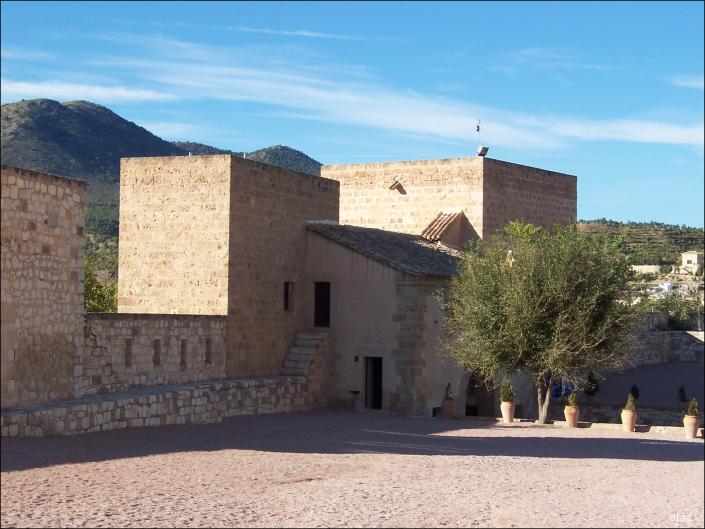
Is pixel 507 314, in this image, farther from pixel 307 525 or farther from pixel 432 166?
pixel 307 525

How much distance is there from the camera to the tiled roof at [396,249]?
2397 cm

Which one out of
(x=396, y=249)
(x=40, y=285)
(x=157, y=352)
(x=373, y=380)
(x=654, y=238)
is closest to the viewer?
(x=40, y=285)

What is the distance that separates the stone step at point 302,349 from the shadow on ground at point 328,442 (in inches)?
93.4

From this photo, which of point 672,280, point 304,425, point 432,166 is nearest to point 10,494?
point 304,425

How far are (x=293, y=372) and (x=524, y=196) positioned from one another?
11.7 m

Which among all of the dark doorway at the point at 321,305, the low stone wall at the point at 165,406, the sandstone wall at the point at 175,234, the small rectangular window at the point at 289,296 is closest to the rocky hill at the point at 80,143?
the sandstone wall at the point at 175,234

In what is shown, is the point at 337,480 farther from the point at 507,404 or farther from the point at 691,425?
the point at 691,425

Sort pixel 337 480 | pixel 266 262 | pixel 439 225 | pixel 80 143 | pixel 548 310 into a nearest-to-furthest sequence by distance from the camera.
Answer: pixel 337 480 < pixel 548 310 < pixel 266 262 < pixel 439 225 < pixel 80 143

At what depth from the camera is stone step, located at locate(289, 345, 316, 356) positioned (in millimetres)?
24094

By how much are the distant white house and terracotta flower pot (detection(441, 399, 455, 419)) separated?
2363 inches

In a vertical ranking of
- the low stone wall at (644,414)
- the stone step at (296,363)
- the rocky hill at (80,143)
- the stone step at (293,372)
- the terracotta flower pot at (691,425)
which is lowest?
the low stone wall at (644,414)

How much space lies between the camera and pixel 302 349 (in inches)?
953

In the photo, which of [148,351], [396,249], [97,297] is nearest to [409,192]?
[396,249]

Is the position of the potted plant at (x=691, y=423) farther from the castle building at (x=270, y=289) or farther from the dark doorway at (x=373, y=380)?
the dark doorway at (x=373, y=380)
